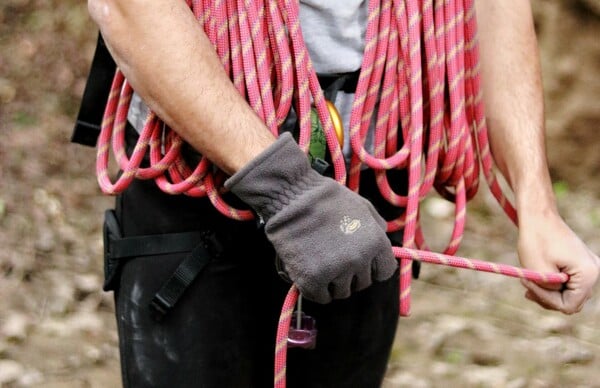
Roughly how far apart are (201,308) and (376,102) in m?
0.44

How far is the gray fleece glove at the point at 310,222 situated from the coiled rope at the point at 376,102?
0.32 ft

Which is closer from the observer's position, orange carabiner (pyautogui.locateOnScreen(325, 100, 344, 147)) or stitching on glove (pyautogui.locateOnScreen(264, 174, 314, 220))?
stitching on glove (pyautogui.locateOnScreen(264, 174, 314, 220))

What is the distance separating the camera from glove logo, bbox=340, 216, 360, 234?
1.14 meters

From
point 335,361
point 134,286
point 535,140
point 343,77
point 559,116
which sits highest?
point 343,77

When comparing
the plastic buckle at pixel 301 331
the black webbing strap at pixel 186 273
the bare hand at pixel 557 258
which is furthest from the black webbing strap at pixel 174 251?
the bare hand at pixel 557 258

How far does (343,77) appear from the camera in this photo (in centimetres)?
140

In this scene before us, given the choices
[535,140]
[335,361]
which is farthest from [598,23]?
[335,361]

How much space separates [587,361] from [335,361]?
1517 mm

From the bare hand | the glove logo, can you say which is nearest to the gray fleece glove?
the glove logo

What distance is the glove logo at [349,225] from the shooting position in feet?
3.73

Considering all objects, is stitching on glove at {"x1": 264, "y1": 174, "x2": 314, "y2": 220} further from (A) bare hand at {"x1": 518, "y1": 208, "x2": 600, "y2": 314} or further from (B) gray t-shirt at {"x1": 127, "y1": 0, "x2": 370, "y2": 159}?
(A) bare hand at {"x1": 518, "y1": 208, "x2": 600, "y2": 314}

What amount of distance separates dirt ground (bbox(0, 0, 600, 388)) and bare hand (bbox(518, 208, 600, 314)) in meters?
1.30

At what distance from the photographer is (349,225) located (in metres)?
1.14

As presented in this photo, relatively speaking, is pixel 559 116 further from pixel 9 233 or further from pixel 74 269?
pixel 9 233
